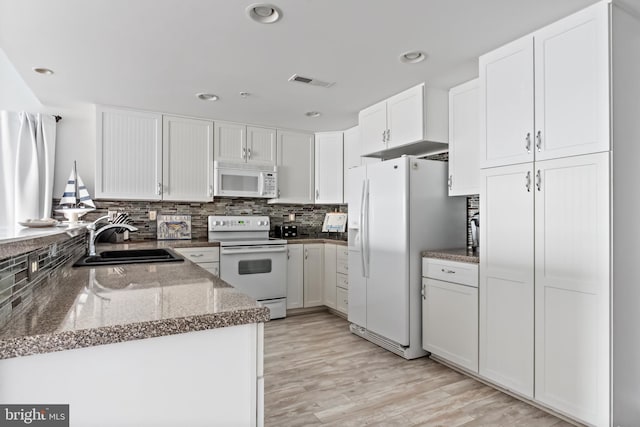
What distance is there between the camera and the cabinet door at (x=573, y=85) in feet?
6.27

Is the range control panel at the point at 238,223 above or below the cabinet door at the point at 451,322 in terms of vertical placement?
above

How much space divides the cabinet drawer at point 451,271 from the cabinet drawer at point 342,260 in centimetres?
122

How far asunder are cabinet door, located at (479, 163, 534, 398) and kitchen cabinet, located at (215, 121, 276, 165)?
2664 millimetres

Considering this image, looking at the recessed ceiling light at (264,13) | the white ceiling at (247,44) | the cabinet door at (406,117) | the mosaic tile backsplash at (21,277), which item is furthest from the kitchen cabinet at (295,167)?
the mosaic tile backsplash at (21,277)

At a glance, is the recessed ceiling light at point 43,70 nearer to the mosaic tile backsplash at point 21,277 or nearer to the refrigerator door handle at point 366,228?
the mosaic tile backsplash at point 21,277

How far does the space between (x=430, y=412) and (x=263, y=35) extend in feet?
8.13

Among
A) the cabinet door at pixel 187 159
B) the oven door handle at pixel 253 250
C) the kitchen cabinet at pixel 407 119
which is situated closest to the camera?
the kitchen cabinet at pixel 407 119

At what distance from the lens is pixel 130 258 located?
231 centimetres

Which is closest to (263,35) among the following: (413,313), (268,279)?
(413,313)

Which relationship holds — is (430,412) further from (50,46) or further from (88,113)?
(88,113)

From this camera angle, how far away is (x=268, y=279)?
4113mm

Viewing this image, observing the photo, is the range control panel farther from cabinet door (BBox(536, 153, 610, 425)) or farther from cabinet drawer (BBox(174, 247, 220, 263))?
cabinet door (BBox(536, 153, 610, 425))

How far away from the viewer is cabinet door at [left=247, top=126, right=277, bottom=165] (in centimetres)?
440

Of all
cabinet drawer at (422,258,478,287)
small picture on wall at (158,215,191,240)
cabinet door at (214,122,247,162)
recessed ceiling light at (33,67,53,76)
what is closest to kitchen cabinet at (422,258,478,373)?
cabinet drawer at (422,258,478,287)
